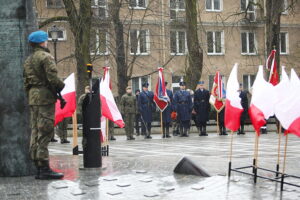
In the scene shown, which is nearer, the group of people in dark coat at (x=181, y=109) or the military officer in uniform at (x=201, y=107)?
the group of people in dark coat at (x=181, y=109)

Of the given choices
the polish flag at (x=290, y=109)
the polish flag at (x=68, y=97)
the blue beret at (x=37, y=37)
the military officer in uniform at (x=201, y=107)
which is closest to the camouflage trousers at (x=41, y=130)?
the blue beret at (x=37, y=37)

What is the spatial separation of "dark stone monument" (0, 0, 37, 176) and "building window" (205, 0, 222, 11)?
43.5 m

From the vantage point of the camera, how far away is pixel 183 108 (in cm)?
2586

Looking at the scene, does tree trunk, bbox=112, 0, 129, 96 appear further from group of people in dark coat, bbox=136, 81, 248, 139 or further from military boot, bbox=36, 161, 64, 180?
military boot, bbox=36, 161, 64, 180

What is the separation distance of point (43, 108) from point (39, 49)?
900 mm

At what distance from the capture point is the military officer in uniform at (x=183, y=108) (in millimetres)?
25844

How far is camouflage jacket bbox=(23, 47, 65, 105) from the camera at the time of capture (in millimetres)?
9586

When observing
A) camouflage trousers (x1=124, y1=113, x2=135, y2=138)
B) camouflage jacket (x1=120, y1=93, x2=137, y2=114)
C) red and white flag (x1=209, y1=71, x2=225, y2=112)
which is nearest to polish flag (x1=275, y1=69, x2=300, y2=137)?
camouflage trousers (x1=124, y1=113, x2=135, y2=138)

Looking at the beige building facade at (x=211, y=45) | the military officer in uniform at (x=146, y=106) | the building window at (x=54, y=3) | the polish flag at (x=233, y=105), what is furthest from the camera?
the beige building facade at (x=211, y=45)

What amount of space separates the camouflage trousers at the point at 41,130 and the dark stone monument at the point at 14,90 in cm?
56

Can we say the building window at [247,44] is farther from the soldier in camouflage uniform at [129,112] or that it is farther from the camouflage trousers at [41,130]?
the camouflage trousers at [41,130]

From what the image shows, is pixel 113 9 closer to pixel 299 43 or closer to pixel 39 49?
pixel 39 49

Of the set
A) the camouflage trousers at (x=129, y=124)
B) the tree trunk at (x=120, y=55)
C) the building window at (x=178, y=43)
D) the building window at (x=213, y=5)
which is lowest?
the camouflage trousers at (x=129, y=124)

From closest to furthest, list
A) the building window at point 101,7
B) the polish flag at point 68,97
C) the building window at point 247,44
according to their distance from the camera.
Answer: the polish flag at point 68,97
the building window at point 101,7
the building window at point 247,44
